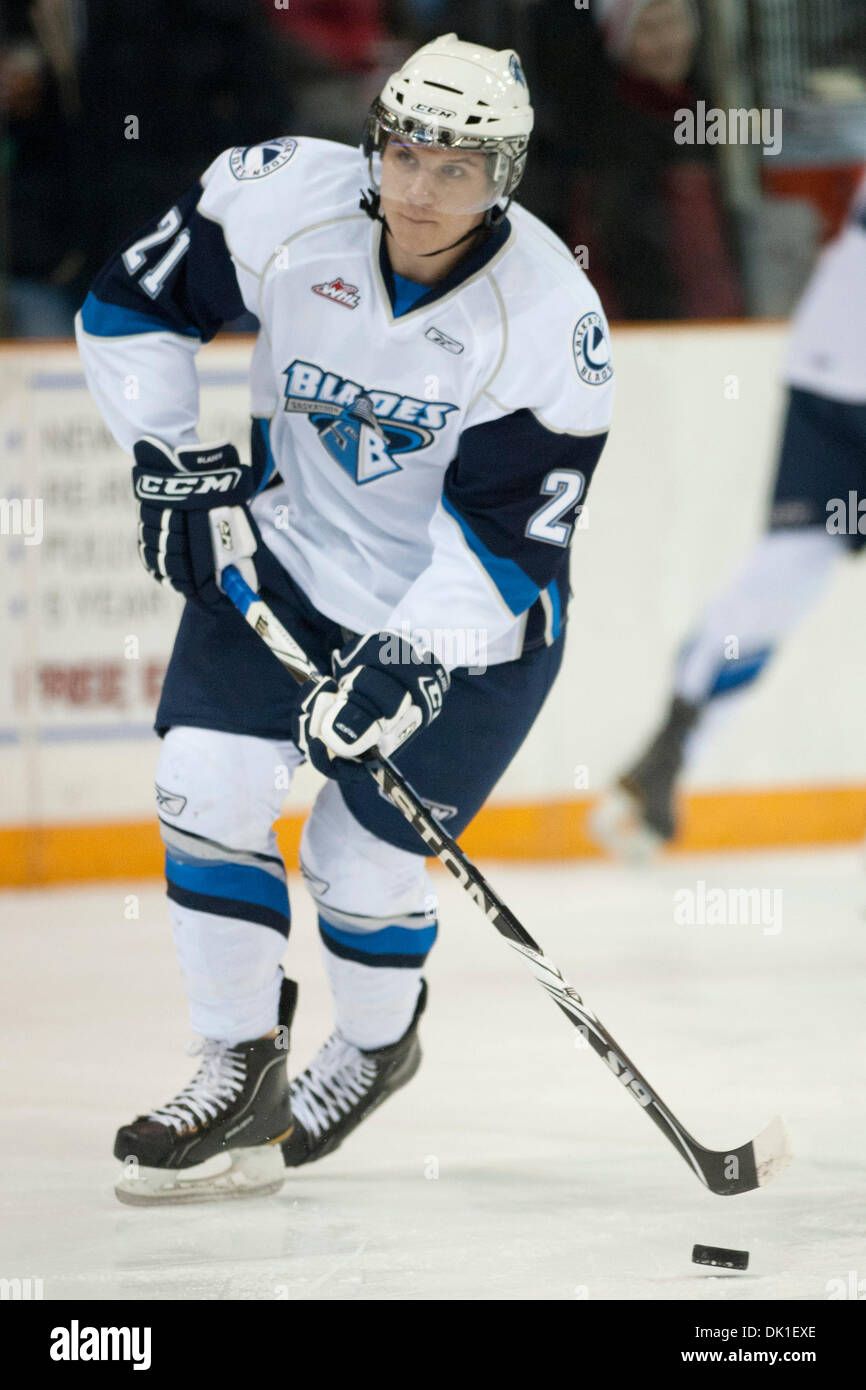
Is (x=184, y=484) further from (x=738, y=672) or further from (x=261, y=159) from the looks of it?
(x=738, y=672)

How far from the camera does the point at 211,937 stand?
2.56 metres

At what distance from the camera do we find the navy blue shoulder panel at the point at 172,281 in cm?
259

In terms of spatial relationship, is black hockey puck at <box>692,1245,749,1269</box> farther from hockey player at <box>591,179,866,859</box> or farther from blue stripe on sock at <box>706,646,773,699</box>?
blue stripe on sock at <box>706,646,773,699</box>

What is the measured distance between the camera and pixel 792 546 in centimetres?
495

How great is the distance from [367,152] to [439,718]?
675mm

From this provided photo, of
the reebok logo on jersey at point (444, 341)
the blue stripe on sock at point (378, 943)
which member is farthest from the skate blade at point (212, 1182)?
the reebok logo on jersey at point (444, 341)

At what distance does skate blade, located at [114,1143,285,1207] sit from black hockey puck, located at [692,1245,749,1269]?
1.90 feet

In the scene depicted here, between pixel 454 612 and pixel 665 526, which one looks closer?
pixel 454 612

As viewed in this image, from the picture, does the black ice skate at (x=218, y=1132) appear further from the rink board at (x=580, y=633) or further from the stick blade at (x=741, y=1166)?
the rink board at (x=580, y=633)

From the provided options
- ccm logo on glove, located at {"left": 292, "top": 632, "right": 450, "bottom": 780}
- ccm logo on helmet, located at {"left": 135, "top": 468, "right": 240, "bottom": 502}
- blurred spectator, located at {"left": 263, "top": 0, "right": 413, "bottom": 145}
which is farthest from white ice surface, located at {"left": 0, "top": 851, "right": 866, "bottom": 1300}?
blurred spectator, located at {"left": 263, "top": 0, "right": 413, "bottom": 145}

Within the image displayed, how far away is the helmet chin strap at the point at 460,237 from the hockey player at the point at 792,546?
8.03 feet

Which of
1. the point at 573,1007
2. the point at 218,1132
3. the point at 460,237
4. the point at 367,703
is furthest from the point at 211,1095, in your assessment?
the point at 460,237

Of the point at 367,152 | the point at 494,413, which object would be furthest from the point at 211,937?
the point at 367,152
